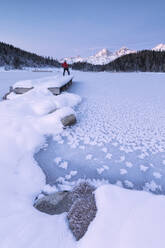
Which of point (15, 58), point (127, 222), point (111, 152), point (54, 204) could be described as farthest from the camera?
point (15, 58)

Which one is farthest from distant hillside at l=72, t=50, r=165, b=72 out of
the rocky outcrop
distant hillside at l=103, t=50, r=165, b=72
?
the rocky outcrop

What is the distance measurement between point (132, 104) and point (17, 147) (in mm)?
6226

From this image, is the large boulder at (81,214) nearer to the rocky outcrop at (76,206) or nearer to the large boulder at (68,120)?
the rocky outcrop at (76,206)

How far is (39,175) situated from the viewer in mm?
2701

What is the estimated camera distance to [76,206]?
1.70m

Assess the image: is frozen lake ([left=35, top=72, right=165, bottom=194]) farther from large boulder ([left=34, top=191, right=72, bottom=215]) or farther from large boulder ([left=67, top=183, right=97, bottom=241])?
large boulder ([left=67, top=183, right=97, bottom=241])

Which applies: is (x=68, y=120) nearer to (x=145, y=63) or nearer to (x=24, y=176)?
(x=24, y=176)

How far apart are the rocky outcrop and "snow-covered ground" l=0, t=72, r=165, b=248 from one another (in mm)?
79

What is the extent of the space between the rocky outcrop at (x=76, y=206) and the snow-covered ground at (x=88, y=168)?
0.26ft

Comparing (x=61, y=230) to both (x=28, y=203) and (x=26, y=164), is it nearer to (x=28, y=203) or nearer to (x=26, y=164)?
(x=28, y=203)

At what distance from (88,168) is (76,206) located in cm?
126

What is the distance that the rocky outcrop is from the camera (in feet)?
5.10

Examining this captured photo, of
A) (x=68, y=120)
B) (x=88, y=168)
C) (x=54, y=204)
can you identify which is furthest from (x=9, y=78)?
(x=54, y=204)

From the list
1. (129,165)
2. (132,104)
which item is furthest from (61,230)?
(132,104)
